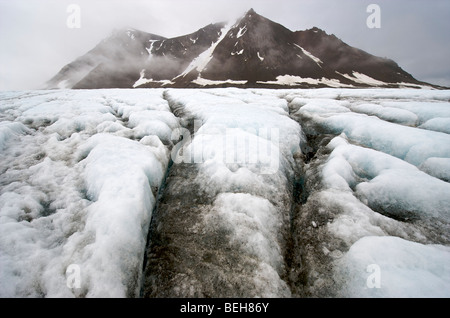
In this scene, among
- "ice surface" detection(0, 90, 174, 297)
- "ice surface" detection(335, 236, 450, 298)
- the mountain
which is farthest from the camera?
the mountain

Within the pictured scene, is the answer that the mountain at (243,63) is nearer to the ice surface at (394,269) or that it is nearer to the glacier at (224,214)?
the glacier at (224,214)

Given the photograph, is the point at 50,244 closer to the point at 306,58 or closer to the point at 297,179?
the point at 297,179

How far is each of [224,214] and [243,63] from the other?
10150cm

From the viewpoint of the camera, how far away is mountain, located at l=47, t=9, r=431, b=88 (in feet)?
294

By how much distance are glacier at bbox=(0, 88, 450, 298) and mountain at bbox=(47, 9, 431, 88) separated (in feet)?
259

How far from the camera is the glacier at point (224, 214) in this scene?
286 cm

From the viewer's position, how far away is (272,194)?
4395mm

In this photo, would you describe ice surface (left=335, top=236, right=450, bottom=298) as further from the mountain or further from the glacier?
the mountain

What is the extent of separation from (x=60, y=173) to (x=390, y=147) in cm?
780

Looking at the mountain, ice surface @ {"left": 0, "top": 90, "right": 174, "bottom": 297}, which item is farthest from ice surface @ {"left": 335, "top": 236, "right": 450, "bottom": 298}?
the mountain

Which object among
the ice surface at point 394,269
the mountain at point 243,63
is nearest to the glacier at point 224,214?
the ice surface at point 394,269

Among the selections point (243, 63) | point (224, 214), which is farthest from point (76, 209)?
point (243, 63)

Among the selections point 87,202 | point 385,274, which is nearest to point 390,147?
point 385,274

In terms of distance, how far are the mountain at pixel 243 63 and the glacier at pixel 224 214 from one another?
78905mm
